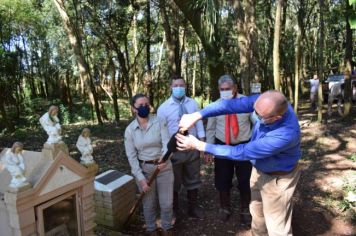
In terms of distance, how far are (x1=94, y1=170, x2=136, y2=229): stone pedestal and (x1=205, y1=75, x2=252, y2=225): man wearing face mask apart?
120 cm

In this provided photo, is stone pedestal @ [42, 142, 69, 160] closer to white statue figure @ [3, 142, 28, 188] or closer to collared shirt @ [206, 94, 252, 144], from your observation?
white statue figure @ [3, 142, 28, 188]

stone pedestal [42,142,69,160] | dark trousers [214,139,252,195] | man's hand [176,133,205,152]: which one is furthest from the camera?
dark trousers [214,139,252,195]

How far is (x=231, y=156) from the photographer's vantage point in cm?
335

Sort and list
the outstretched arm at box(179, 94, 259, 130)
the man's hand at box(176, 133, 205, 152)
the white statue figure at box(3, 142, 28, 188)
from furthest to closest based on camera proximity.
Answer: the outstretched arm at box(179, 94, 259, 130)
the man's hand at box(176, 133, 205, 152)
the white statue figure at box(3, 142, 28, 188)

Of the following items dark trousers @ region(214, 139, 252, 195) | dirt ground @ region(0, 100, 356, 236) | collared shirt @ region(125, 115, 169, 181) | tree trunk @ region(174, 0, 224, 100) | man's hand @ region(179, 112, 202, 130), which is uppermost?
tree trunk @ region(174, 0, 224, 100)

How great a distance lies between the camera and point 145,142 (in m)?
4.36

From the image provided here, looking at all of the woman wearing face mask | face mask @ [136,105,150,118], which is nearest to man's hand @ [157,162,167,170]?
the woman wearing face mask

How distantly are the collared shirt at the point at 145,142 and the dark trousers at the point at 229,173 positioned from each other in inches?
39.0

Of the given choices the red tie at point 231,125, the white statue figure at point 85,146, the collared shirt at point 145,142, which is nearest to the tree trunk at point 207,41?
the red tie at point 231,125

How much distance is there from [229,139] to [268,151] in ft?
5.52

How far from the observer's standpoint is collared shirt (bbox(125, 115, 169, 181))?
4367mm

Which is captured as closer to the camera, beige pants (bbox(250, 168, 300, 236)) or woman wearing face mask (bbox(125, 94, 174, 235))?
beige pants (bbox(250, 168, 300, 236))

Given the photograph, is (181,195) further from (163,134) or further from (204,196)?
(163,134)

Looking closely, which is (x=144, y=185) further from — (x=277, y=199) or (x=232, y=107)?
(x=277, y=199)
